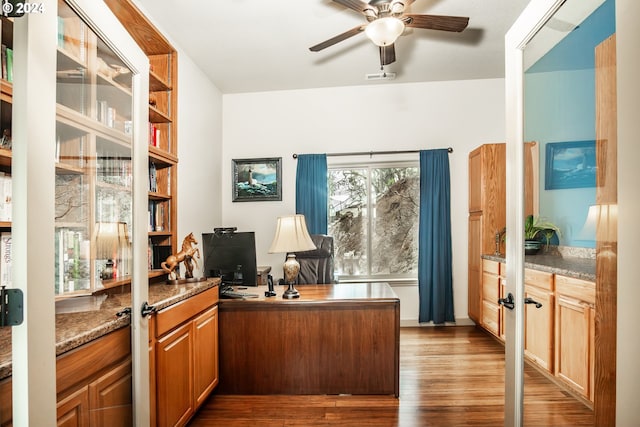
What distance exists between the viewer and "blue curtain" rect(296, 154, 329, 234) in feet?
14.7

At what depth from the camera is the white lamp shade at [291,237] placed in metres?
2.63

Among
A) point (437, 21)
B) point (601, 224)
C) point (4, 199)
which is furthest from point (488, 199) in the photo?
point (4, 199)

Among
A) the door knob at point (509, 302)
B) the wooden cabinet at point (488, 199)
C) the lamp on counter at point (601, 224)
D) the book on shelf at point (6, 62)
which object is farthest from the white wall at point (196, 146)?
the wooden cabinet at point (488, 199)

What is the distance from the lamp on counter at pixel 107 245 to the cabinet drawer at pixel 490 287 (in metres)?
3.30

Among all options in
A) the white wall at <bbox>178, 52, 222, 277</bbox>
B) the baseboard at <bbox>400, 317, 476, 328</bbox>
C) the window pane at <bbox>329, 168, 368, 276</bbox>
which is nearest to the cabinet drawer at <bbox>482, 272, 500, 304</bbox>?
the baseboard at <bbox>400, 317, 476, 328</bbox>

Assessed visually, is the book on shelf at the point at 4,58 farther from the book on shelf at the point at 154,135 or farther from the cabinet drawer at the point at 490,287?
the cabinet drawer at the point at 490,287

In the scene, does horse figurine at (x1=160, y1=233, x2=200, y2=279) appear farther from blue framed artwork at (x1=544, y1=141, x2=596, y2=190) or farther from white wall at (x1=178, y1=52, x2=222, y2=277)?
blue framed artwork at (x1=544, y1=141, x2=596, y2=190)

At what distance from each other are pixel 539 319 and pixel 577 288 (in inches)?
9.6

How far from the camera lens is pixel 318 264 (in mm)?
3711

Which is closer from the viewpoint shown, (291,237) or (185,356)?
→ (185,356)

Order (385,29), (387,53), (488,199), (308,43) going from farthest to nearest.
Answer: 1. (488,199)
2. (308,43)
3. (387,53)
4. (385,29)

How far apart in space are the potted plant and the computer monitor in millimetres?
1776

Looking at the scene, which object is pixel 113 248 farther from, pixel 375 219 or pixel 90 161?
Result: pixel 375 219

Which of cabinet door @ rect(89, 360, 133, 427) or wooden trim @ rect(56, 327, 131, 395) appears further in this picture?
cabinet door @ rect(89, 360, 133, 427)
